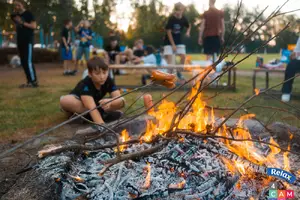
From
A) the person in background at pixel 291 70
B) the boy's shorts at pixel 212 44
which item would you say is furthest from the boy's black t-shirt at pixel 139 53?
the person in background at pixel 291 70

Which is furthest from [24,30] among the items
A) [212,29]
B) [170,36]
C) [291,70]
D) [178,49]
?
[291,70]

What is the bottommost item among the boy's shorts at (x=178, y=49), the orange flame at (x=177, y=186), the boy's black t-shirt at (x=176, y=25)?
the orange flame at (x=177, y=186)

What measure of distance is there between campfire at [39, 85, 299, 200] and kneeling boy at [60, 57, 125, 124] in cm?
114

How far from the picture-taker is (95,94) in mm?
4152

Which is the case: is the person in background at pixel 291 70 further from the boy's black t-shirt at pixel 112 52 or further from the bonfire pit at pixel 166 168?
the boy's black t-shirt at pixel 112 52

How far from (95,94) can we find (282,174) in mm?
2540

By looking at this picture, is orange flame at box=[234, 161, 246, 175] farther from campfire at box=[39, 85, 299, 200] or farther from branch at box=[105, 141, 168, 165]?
branch at box=[105, 141, 168, 165]

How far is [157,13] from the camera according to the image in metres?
20.9

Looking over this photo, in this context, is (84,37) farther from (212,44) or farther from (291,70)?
(291,70)

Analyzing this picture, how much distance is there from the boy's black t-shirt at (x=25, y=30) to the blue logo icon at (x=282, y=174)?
21.6ft

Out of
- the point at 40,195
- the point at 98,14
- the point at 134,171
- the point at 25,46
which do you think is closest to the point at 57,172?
the point at 40,195

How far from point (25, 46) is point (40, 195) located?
19.9 ft

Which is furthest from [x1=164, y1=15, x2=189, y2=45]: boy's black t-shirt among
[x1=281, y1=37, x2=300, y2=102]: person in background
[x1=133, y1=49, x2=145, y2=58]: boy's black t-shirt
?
[x1=133, y1=49, x2=145, y2=58]: boy's black t-shirt

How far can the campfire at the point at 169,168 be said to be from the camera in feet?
6.88
